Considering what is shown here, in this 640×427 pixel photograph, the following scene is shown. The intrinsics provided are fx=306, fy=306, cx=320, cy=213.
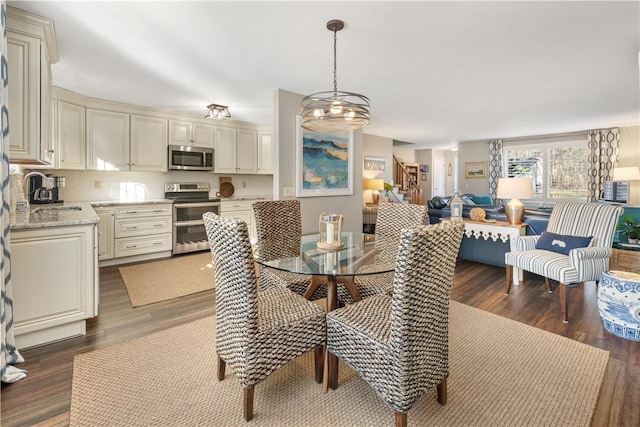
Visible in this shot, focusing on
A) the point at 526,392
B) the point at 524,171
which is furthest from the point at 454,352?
the point at 524,171

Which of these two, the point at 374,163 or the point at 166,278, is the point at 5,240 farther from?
the point at 374,163

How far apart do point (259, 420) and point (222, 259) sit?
83 centimetres

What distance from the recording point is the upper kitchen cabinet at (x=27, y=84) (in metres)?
2.11

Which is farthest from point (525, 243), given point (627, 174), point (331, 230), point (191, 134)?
point (191, 134)

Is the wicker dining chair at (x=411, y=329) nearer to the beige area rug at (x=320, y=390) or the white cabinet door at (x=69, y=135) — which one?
the beige area rug at (x=320, y=390)

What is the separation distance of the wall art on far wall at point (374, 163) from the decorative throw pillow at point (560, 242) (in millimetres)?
4348

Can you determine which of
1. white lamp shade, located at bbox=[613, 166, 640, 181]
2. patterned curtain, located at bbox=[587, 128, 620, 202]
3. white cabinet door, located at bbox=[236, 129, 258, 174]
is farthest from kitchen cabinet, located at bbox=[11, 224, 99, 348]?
patterned curtain, located at bbox=[587, 128, 620, 202]

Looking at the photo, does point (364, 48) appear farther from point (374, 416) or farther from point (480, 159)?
point (480, 159)

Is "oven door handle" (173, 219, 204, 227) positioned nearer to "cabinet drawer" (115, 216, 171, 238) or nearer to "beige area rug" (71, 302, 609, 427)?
"cabinet drawer" (115, 216, 171, 238)

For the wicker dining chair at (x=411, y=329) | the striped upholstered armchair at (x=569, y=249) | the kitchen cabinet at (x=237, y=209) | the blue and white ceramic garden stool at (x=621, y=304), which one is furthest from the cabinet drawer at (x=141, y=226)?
the blue and white ceramic garden stool at (x=621, y=304)

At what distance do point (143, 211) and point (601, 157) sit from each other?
899 cm

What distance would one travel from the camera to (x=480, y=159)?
27.9ft

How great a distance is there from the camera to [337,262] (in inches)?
75.4

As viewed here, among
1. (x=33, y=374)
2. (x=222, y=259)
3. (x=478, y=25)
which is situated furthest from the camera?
(x=478, y=25)
